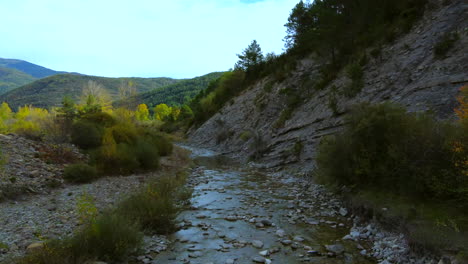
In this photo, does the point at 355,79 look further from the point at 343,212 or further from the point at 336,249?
the point at 336,249

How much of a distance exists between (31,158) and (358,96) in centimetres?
1488

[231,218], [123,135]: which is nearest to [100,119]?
[123,135]

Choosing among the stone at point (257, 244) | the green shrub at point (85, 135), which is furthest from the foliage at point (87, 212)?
the green shrub at point (85, 135)

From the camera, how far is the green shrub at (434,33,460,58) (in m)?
11.6

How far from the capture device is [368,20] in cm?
1886

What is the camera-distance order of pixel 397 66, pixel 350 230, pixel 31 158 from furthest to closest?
pixel 397 66 → pixel 31 158 → pixel 350 230

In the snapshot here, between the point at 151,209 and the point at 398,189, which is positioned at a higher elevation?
the point at 398,189

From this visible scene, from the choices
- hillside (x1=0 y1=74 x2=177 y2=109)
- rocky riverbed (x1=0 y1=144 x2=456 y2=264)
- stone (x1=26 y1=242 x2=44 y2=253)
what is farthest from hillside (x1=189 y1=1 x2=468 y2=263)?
hillside (x1=0 y1=74 x2=177 y2=109)

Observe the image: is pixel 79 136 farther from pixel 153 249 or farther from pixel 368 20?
pixel 368 20

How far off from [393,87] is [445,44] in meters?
2.47

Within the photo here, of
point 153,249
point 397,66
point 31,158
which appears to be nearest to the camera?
point 153,249

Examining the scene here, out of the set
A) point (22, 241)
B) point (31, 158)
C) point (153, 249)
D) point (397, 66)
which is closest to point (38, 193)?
point (31, 158)

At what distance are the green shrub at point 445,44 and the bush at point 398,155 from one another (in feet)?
19.2

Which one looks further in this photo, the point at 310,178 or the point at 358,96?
the point at 358,96
